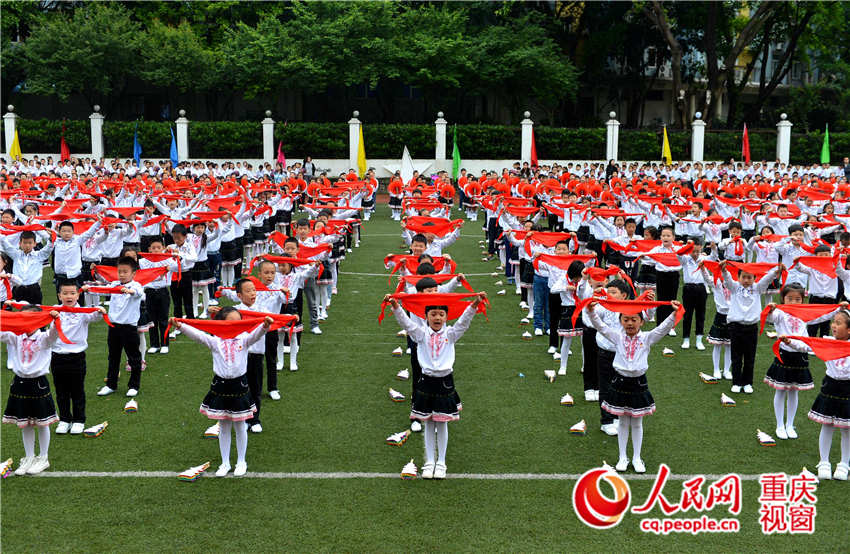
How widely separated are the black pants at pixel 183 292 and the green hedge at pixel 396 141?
26569 mm

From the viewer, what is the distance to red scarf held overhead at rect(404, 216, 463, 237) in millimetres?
13930

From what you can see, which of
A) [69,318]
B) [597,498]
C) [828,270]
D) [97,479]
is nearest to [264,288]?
[69,318]

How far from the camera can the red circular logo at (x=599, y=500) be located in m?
6.97

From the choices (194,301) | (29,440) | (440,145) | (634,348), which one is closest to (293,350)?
(194,301)

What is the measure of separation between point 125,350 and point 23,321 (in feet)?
8.12

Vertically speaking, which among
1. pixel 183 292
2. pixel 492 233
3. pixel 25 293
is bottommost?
pixel 183 292

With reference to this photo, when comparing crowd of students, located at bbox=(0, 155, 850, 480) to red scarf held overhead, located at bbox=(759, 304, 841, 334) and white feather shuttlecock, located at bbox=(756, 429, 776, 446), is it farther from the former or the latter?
white feather shuttlecock, located at bbox=(756, 429, 776, 446)

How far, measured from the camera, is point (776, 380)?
8.63 meters

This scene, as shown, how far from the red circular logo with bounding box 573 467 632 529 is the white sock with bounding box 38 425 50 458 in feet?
16.2

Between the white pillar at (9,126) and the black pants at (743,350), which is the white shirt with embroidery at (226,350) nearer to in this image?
the black pants at (743,350)

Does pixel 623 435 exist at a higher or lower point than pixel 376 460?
higher

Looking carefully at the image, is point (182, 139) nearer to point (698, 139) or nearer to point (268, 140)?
point (268, 140)

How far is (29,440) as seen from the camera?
309 inches

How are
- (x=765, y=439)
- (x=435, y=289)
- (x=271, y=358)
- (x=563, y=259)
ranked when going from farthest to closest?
(x=563, y=259), (x=271, y=358), (x=765, y=439), (x=435, y=289)
